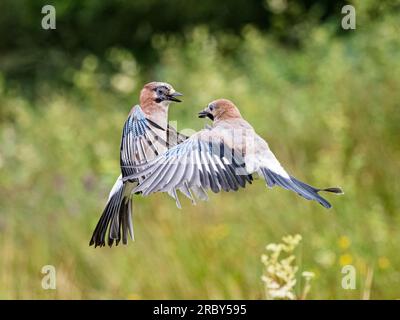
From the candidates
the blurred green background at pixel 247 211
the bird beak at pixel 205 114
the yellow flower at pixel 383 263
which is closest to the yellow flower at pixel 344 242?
the blurred green background at pixel 247 211

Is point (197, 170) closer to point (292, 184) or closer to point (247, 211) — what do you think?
point (292, 184)

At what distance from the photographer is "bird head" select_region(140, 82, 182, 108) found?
92 cm

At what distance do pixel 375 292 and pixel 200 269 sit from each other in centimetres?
87

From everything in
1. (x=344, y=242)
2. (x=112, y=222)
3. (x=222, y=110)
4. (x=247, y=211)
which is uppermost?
(x=247, y=211)

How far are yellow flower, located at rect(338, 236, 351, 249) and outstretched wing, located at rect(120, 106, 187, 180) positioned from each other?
3445 millimetres

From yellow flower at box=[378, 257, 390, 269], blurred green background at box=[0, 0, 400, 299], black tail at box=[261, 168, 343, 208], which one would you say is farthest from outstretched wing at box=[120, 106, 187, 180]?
yellow flower at box=[378, 257, 390, 269]

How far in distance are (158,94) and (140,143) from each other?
8 centimetres

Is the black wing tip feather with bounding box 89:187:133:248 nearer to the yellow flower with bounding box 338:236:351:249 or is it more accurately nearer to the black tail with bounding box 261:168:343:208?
the black tail with bounding box 261:168:343:208

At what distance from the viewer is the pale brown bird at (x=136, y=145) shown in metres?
0.87

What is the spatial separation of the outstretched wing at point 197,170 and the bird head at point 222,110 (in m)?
0.05

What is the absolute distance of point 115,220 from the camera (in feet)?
3.05

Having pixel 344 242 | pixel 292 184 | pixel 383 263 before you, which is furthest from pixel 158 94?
pixel 383 263
